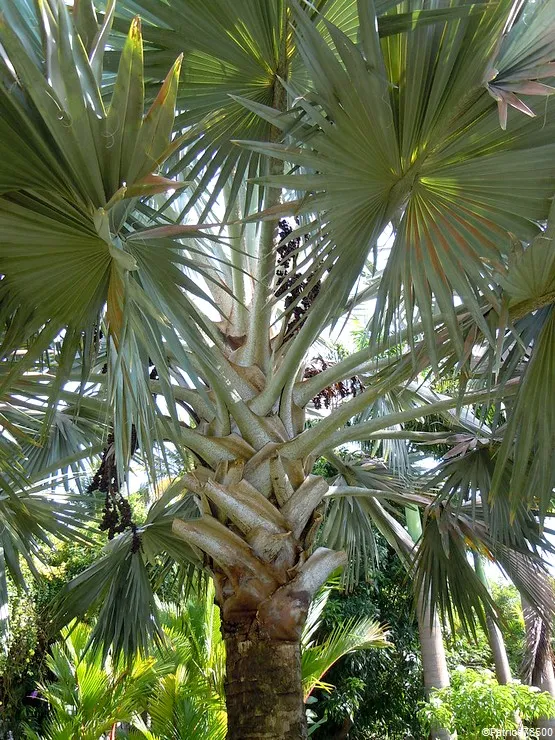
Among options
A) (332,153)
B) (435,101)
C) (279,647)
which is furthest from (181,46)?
(279,647)

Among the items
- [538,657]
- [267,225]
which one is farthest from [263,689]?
[538,657]

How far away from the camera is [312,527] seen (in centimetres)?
357

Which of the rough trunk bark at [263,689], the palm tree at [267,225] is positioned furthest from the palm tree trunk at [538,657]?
the rough trunk bark at [263,689]

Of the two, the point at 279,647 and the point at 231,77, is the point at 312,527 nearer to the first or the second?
the point at 279,647

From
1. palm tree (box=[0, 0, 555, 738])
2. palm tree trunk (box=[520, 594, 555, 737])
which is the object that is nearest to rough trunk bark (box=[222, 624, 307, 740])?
palm tree (box=[0, 0, 555, 738])

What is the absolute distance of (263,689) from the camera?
3.06 metres

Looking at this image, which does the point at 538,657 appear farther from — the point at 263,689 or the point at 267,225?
the point at 267,225

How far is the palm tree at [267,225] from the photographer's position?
191 centimetres

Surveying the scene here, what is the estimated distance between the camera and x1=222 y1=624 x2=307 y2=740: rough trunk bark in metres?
2.99

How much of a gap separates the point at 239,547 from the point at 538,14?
8.19 feet

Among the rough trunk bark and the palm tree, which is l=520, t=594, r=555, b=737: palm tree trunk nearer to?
the palm tree

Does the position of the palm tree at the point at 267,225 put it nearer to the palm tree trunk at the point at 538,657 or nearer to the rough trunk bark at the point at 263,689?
the rough trunk bark at the point at 263,689

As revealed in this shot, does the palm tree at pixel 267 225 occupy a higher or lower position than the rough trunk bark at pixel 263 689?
higher

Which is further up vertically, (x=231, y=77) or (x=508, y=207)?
(x=231, y=77)
